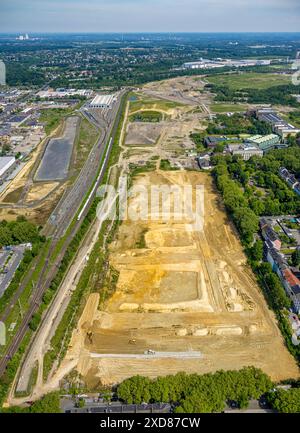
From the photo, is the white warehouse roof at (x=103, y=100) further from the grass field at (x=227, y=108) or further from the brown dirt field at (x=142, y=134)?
the grass field at (x=227, y=108)

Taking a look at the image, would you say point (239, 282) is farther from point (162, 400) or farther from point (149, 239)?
point (162, 400)

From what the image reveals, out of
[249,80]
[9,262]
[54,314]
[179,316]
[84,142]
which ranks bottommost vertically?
[54,314]

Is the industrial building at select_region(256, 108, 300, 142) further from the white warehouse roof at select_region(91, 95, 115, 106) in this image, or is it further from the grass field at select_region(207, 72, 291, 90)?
the white warehouse roof at select_region(91, 95, 115, 106)

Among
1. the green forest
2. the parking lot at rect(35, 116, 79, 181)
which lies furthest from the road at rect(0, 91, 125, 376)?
the green forest

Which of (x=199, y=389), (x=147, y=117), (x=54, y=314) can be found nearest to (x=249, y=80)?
(x=147, y=117)

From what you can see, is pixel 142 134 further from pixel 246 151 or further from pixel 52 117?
pixel 52 117

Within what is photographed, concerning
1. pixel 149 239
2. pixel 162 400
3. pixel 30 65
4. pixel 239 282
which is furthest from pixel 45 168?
pixel 30 65
